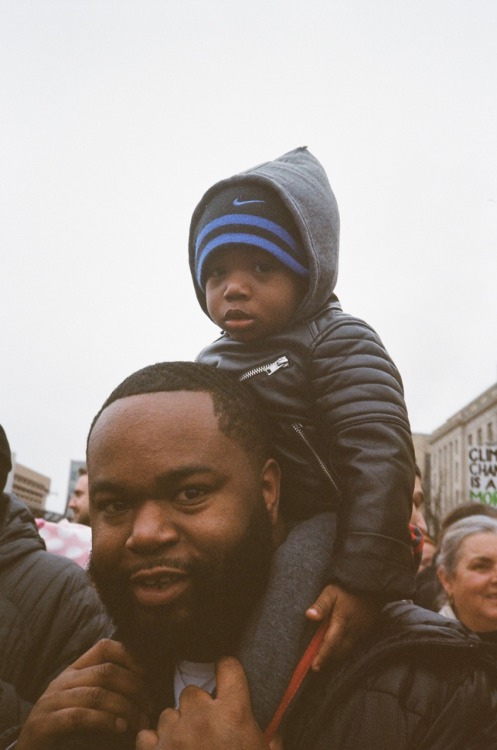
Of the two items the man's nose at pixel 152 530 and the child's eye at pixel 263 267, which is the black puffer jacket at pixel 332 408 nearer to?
the child's eye at pixel 263 267

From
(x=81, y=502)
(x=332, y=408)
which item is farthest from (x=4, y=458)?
(x=81, y=502)

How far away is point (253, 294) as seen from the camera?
6.39 feet

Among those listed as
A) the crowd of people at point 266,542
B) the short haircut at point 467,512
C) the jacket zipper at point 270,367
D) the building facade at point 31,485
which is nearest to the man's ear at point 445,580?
the short haircut at point 467,512

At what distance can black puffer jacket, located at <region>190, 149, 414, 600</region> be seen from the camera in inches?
66.2

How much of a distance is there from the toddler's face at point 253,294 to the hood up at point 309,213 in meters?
0.05

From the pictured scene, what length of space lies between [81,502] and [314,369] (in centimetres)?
403

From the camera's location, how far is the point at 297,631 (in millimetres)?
1635

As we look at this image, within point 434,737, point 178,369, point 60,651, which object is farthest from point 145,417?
point 60,651

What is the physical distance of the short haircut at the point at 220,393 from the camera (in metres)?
1.81

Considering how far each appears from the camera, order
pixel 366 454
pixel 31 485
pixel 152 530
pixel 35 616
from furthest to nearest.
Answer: pixel 31 485, pixel 35 616, pixel 366 454, pixel 152 530

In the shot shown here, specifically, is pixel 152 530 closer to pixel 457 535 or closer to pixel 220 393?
pixel 220 393

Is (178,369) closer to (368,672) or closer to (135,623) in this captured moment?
(135,623)

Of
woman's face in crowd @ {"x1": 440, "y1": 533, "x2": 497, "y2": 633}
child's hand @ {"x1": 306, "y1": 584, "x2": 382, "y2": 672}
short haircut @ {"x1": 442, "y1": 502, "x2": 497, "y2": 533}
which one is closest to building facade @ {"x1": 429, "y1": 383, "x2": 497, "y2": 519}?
short haircut @ {"x1": 442, "y1": 502, "x2": 497, "y2": 533}

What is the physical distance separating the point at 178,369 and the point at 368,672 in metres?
0.90
